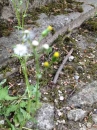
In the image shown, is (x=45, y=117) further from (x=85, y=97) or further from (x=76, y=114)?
(x=85, y=97)

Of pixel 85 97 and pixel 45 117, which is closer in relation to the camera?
pixel 45 117

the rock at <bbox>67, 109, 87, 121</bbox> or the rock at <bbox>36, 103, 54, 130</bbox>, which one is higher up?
the rock at <bbox>36, 103, 54, 130</bbox>

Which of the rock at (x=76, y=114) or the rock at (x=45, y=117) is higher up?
the rock at (x=45, y=117)

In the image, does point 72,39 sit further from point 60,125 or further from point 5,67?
point 60,125

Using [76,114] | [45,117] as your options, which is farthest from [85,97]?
[45,117]
